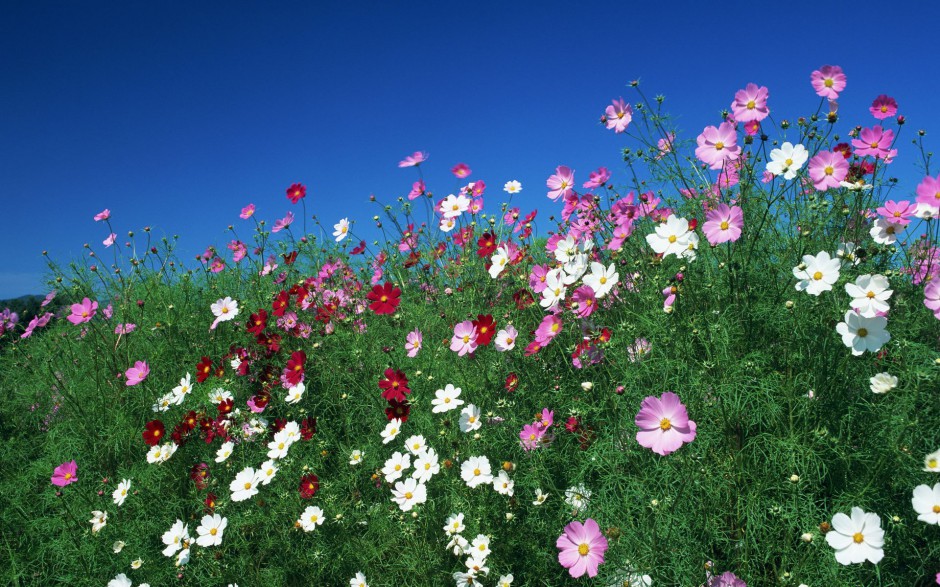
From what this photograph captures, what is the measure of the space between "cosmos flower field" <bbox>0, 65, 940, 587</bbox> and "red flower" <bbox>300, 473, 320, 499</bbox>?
0.04 ft

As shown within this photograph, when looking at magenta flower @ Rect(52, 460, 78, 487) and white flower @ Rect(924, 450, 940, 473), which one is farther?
magenta flower @ Rect(52, 460, 78, 487)

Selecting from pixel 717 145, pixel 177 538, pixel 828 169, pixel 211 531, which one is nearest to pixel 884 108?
pixel 828 169

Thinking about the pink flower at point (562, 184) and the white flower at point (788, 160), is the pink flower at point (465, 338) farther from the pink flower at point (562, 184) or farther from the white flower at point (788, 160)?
the white flower at point (788, 160)

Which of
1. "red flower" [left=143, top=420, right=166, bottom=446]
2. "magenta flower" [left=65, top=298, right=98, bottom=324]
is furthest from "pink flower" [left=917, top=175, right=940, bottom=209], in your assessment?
"magenta flower" [left=65, top=298, right=98, bottom=324]

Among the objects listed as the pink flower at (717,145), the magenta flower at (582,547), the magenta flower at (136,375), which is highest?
the pink flower at (717,145)

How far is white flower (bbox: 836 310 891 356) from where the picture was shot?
142cm

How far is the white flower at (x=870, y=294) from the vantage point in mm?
1438

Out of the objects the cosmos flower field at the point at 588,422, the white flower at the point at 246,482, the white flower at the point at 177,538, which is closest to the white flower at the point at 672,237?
the cosmos flower field at the point at 588,422

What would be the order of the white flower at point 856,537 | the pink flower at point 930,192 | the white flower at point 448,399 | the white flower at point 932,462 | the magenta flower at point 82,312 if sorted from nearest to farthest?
the white flower at point 856,537 → the white flower at point 932,462 → the pink flower at point 930,192 → the white flower at point 448,399 → the magenta flower at point 82,312

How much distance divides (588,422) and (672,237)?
0.66m

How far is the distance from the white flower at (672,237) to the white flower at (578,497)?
72 centimetres

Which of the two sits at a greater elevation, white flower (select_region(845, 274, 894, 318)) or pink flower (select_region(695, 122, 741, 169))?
pink flower (select_region(695, 122, 741, 169))

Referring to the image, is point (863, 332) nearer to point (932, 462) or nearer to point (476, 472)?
point (932, 462)

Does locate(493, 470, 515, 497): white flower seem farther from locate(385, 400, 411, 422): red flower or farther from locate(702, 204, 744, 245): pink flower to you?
locate(702, 204, 744, 245): pink flower
